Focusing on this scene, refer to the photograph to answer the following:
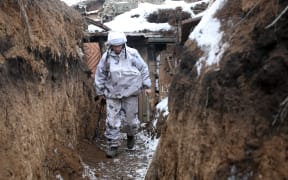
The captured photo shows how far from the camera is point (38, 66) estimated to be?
5277 millimetres

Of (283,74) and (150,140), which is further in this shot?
(150,140)

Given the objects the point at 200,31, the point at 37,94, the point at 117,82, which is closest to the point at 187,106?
the point at 200,31

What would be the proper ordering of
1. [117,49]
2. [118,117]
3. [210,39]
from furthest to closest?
[118,117] → [117,49] → [210,39]

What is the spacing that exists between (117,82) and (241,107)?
4883 millimetres

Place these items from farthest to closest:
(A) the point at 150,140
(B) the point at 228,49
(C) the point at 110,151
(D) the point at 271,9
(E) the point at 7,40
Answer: (A) the point at 150,140 → (C) the point at 110,151 → (E) the point at 7,40 → (B) the point at 228,49 → (D) the point at 271,9

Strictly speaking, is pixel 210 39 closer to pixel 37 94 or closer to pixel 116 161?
pixel 37 94

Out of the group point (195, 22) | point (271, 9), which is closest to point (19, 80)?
point (195, 22)

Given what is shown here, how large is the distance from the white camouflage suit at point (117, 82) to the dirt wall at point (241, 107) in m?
3.81

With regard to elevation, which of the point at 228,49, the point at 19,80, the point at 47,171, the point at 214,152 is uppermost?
the point at 228,49

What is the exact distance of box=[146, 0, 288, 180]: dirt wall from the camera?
2.57 metres

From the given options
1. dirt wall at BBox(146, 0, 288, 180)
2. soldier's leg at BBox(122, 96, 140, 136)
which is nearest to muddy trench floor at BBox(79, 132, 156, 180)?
soldier's leg at BBox(122, 96, 140, 136)

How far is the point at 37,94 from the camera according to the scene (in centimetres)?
521

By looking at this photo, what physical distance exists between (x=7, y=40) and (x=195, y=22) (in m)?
2.55

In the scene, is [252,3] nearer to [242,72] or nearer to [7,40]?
[242,72]
